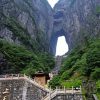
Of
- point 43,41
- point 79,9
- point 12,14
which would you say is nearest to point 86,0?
point 79,9

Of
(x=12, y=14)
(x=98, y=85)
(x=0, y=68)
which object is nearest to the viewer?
(x=98, y=85)

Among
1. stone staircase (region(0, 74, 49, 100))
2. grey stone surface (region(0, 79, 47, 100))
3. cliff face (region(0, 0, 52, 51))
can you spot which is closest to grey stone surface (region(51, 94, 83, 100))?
stone staircase (region(0, 74, 49, 100))

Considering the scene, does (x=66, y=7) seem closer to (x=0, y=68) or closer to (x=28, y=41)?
(x=28, y=41)

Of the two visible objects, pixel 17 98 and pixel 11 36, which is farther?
pixel 11 36

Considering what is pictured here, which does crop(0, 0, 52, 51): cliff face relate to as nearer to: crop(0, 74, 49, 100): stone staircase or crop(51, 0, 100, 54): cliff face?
crop(51, 0, 100, 54): cliff face

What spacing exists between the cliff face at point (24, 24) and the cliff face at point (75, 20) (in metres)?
7.11

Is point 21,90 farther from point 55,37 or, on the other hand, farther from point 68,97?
point 55,37

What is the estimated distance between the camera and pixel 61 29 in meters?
156

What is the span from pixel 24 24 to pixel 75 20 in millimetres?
30519

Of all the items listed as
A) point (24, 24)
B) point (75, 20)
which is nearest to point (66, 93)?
point (24, 24)

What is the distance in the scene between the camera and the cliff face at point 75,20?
121 meters

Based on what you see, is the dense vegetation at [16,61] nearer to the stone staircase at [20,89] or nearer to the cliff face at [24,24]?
the cliff face at [24,24]

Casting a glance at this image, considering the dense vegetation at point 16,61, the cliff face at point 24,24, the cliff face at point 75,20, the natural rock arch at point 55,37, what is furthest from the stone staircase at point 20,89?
the natural rock arch at point 55,37

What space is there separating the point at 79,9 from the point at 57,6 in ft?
83.3
